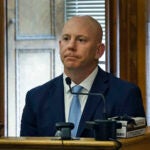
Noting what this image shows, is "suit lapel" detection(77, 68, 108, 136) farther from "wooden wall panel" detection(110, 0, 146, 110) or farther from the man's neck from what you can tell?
"wooden wall panel" detection(110, 0, 146, 110)

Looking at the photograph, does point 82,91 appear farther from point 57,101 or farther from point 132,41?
point 132,41

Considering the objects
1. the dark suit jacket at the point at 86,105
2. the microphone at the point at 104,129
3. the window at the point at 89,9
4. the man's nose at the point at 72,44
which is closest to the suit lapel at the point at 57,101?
the dark suit jacket at the point at 86,105

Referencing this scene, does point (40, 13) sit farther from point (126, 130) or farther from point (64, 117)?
point (126, 130)

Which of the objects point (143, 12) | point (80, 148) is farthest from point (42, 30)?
point (80, 148)

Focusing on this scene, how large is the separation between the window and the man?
1104mm

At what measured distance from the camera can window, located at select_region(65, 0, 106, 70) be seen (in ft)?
12.8

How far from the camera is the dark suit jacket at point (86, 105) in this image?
259 centimetres

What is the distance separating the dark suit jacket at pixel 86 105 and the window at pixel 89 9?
118 cm

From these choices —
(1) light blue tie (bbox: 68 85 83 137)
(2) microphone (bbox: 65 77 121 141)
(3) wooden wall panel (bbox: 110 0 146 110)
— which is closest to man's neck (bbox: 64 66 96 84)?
(1) light blue tie (bbox: 68 85 83 137)

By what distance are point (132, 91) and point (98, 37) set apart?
0.40 m

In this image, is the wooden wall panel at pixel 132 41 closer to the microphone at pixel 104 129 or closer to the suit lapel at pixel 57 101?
the suit lapel at pixel 57 101

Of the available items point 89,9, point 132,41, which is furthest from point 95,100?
point 89,9

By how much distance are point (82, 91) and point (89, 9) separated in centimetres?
140

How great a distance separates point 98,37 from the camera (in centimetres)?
283
